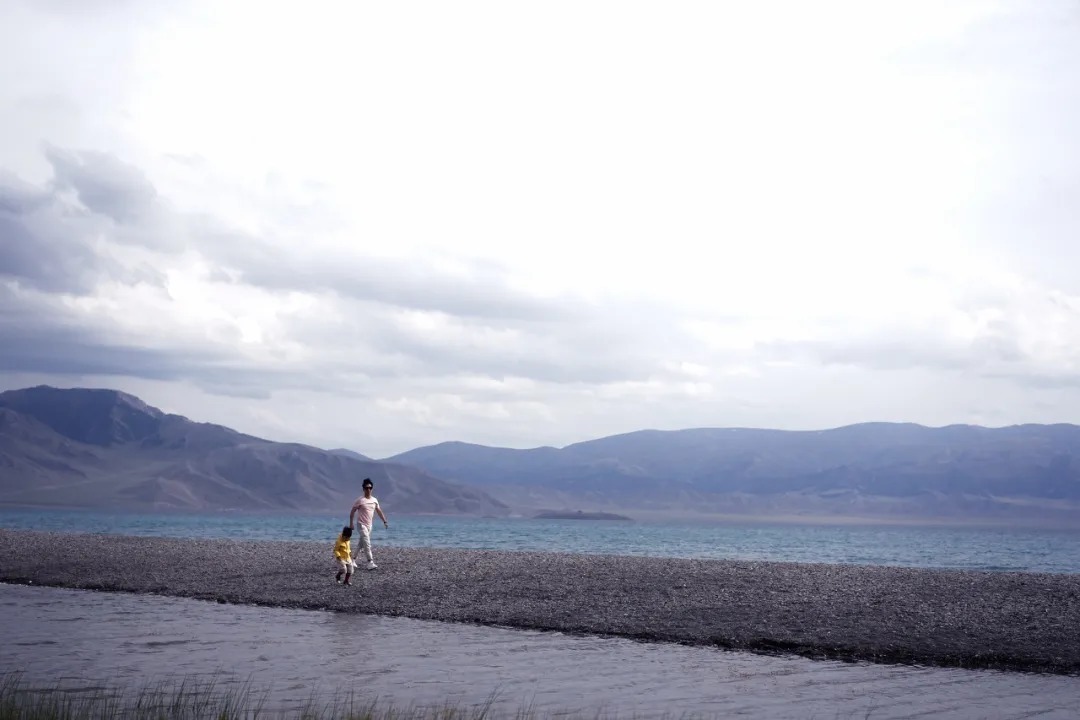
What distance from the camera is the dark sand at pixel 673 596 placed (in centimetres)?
1716

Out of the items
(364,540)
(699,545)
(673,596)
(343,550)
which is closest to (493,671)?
(673,596)

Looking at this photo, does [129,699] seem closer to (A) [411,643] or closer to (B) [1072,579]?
(A) [411,643]

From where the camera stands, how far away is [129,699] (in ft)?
38.9

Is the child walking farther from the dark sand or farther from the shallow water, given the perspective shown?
the shallow water

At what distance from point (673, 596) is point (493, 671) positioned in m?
8.40

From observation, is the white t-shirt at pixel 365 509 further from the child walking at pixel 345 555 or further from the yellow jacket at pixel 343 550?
the yellow jacket at pixel 343 550

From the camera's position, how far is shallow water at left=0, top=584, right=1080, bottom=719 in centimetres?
1264

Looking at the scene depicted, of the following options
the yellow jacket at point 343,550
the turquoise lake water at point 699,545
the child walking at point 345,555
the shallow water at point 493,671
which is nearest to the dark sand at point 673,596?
the child walking at point 345,555

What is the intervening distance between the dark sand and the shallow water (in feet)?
4.15

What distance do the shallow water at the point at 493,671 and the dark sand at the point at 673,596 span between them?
127 centimetres

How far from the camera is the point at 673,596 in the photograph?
22125mm

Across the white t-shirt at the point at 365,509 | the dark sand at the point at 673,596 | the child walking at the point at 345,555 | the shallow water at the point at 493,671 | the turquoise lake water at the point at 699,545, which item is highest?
the white t-shirt at the point at 365,509

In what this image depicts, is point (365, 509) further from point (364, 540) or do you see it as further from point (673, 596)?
point (673, 596)

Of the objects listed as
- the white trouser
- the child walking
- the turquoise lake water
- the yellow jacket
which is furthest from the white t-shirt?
the turquoise lake water
